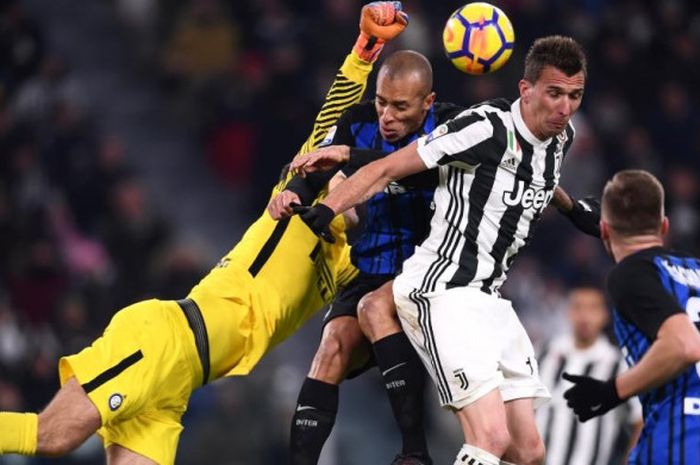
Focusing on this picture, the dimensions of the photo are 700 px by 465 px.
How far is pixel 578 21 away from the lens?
14297 millimetres

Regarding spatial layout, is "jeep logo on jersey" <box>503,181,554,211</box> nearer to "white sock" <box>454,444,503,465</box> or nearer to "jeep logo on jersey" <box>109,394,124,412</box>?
"white sock" <box>454,444,503,465</box>

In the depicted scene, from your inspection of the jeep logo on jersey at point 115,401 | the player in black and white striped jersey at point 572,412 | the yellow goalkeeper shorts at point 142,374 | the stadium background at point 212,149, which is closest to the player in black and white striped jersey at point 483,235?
the yellow goalkeeper shorts at point 142,374

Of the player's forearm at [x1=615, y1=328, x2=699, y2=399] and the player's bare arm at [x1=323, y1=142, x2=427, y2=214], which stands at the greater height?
the player's bare arm at [x1=323, y1=142, x2=427, y2=214]

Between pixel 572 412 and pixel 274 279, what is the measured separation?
264cm

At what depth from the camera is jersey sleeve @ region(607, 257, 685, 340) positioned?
466 centimetres

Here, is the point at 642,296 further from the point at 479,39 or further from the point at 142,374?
the point at 142,374

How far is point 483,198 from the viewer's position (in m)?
5.59

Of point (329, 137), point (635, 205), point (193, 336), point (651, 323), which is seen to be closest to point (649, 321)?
point (651, 323)

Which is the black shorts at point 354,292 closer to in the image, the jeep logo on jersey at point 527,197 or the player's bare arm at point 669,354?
the jeep logo on jersey at point 527,197

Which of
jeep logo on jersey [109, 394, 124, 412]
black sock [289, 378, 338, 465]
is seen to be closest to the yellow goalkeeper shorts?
jeep logo on jersey [109, 394, 124, 412]

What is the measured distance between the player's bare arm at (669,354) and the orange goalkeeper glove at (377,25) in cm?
229

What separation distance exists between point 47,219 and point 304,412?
5880 mm

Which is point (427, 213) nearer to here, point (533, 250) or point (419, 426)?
point (419, 426)

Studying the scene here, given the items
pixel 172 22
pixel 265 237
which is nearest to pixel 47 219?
pixel 172 22
